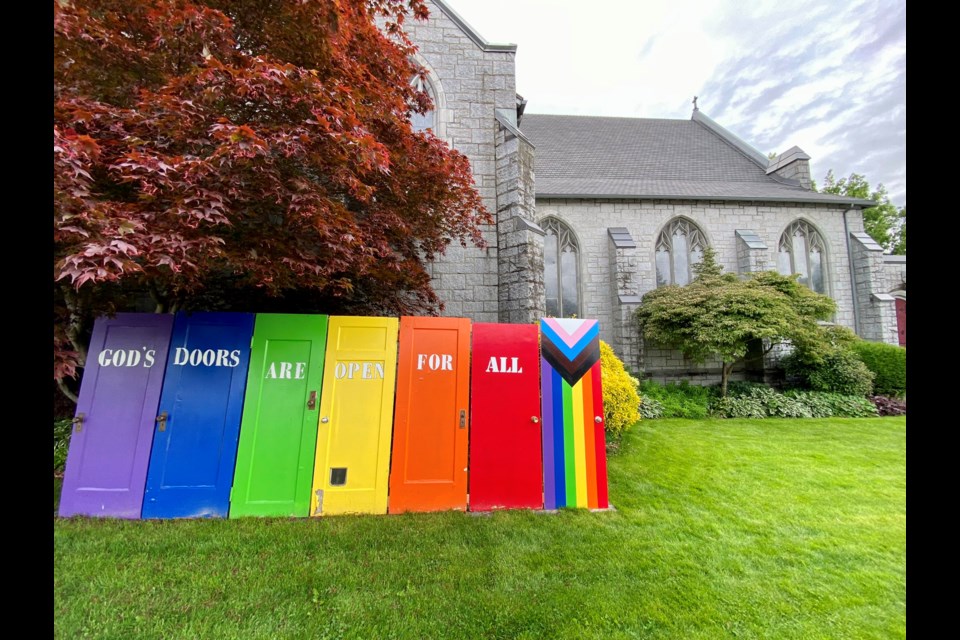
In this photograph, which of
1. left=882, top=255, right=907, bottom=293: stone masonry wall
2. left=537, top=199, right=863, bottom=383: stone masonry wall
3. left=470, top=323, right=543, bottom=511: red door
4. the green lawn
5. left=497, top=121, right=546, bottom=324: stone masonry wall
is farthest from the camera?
left=882, top=255, right=907, bottom=293: stone masonry wall

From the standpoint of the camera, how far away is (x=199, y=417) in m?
3.33

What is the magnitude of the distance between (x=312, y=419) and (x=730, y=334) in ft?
32.2

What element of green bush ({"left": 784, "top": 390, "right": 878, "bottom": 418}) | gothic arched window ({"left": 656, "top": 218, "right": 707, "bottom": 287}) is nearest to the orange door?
green bush ({"left": 784, "top": 390, "right": 878, "bottom": 418})

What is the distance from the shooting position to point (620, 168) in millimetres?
13422

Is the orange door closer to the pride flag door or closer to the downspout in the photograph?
the pride flag door

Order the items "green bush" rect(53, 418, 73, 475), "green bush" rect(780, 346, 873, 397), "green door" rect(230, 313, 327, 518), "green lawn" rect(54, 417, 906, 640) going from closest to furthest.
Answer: "green lawn" rect(54, 417, 906, 640), "green door" rect(230, 313, 327, 518), "green bush" rect(53, 418, 73, 475), "green bush" rect(780, 346, 873, 397)

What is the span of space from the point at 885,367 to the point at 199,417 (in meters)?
15.2

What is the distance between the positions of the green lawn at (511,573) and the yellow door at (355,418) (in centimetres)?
23

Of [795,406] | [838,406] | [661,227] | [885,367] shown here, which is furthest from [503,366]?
[885,367]

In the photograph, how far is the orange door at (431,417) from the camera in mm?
3512

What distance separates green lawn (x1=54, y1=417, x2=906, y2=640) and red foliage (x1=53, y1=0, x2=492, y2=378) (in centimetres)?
176

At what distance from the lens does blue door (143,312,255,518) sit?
3225 millimetres
